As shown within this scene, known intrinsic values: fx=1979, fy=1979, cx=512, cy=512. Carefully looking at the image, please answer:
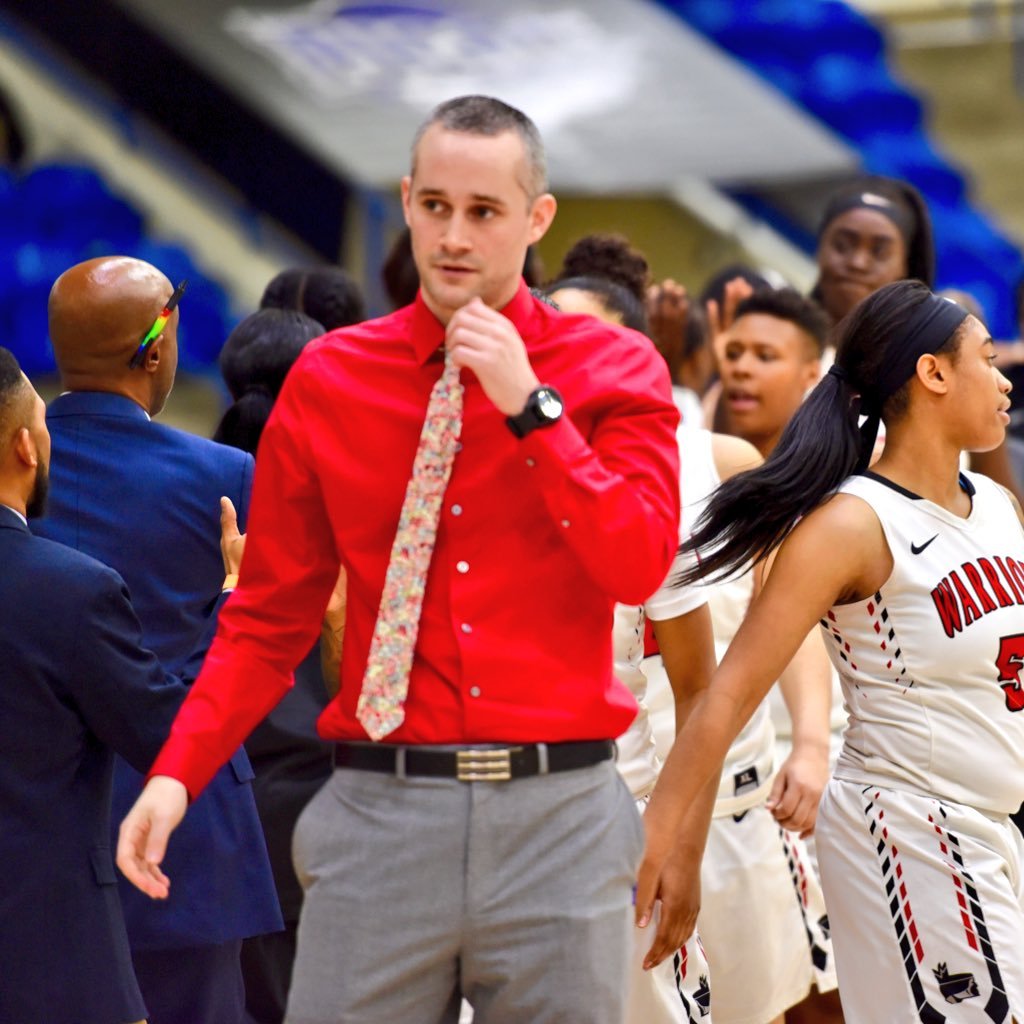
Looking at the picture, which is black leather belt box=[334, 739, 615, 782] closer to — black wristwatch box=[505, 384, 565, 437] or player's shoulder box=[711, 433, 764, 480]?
black wristwatch box=[505, 384, 565, 437]

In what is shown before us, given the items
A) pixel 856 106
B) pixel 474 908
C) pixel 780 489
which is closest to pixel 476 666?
pixel 474 908

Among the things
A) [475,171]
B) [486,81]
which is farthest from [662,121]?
[475,171]

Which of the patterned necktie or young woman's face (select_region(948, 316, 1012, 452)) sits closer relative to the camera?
the patterned necktie

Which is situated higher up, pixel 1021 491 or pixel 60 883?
pixel 1021 491

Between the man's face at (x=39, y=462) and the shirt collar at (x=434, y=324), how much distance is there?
0.92 meters

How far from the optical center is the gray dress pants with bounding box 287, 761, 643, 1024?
256 cm

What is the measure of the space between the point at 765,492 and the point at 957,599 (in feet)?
1.26

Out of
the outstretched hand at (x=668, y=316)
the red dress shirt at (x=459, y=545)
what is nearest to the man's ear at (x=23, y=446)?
the red dress shirt at (x=459, y=545)

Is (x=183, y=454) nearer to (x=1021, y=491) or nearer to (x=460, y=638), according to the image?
(x=460, y=638)

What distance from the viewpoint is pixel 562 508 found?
97.1 inches

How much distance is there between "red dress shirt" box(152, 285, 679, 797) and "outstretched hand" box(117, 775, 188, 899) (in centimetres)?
4

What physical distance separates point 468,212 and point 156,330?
4.09 ft

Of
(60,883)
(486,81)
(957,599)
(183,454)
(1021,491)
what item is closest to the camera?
(60,883)

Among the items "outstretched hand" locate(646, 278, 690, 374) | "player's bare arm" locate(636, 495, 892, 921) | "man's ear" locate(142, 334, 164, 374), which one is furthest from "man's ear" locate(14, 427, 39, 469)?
"outstretched hand" locate(646, 278, 690, 374)
